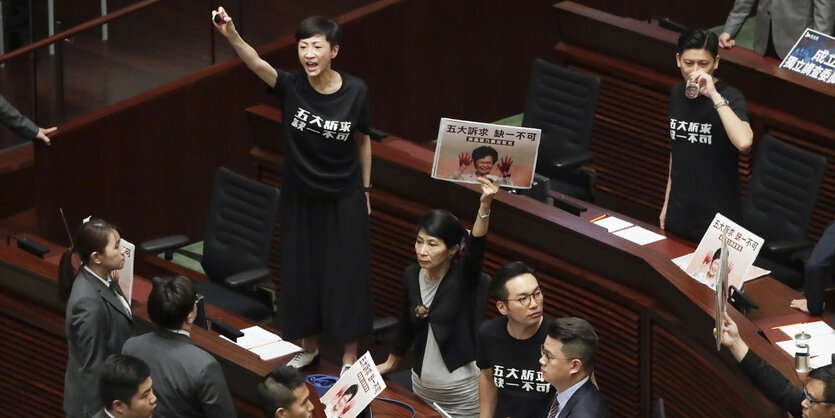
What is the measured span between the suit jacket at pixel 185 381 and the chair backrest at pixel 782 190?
283cm

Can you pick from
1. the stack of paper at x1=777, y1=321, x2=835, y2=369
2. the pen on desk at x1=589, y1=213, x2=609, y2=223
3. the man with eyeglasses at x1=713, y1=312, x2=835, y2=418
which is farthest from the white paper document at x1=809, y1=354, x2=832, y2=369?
the pen on desk at x1=589, y1=213, x2=609, y2=223

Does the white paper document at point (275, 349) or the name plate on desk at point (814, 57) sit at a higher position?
the name plate on desk at point (814, 57)

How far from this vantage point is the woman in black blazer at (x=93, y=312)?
5.55 meters

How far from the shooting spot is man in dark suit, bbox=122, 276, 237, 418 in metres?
5.06

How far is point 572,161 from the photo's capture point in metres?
7.64

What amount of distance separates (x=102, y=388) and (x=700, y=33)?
2737 mm

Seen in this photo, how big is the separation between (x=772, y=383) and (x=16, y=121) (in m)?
3.57

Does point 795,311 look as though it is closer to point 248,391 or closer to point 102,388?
point 248,391

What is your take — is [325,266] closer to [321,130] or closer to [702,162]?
[321,130]

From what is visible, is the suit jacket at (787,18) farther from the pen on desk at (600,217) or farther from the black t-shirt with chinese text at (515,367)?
the black t-shirt with chinese text at (515,367)

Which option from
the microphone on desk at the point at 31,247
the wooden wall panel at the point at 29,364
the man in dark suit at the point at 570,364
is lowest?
the wooden wall panel at the point at 29,364

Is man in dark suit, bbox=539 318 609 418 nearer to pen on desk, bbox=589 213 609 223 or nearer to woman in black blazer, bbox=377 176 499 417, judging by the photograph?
woman in black blazer, bbox=377 176 499 417

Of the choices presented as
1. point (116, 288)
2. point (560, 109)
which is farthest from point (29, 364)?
point (560, 109)

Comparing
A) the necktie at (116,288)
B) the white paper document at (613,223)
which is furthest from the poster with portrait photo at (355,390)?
the white paper document at (613,223)
